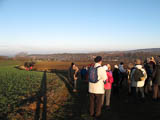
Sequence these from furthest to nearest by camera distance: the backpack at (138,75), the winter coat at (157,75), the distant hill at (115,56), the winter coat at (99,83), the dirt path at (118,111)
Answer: the distant hill at (115,56)
the winter coat at (157,75)
the backpack at (138,75)
the dirt path at (118,111)
the winter coat at (99,83)

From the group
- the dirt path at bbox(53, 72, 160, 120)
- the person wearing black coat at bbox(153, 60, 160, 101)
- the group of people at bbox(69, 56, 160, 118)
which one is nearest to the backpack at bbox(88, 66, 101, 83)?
the group of people at bbox(69, 56, 160, 118)

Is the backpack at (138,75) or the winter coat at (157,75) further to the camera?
the winter coat at (157,75)

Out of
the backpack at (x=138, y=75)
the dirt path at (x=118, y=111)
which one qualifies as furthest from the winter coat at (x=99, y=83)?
the backpack at (x=138, y=75)

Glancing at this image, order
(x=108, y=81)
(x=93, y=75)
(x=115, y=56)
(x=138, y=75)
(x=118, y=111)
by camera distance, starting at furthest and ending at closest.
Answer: (x=115, y=56)
(x=138, y=75)
(x=118, y=111)
(x=108, y=81)
(x=93, y=75)

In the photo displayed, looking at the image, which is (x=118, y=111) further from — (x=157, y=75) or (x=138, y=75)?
Result: (x=157, y=75)

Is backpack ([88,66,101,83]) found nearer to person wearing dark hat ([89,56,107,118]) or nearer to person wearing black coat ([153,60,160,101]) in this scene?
person wearing dark hat ([89,56,107,118])

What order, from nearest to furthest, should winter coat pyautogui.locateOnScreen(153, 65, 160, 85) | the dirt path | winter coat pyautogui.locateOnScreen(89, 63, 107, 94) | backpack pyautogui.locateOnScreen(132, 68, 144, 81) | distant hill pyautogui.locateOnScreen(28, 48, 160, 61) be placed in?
winter coat pyautogui.locateOnScreen(89, 63, 107, 94)
the dirt path
backpack pyautogui.locateOnScreen(132, 68, 144, 81)
winter coat pyautogui.locateOnScreen(153, 65, 160, 85)
distant hill pyautogui.locateOnScreen(28, 48, 160, 61)

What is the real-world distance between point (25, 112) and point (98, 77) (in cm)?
337

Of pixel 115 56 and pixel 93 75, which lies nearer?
pixel 93 75

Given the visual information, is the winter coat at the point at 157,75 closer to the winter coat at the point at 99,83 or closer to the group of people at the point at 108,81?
the group of people at the point at 108,81

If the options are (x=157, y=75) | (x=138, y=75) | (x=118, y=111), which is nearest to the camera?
(x=118, y=111)

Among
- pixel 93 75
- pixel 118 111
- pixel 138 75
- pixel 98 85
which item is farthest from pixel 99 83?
pixel 138 75

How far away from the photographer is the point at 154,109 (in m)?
5.92

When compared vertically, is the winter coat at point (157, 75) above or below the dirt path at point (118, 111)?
above
